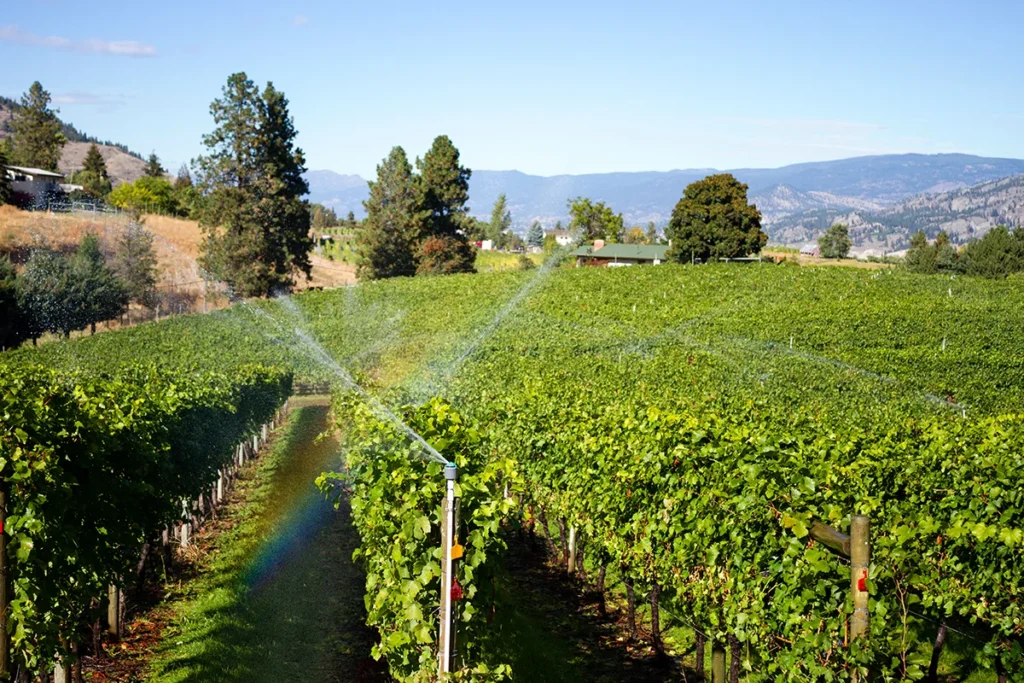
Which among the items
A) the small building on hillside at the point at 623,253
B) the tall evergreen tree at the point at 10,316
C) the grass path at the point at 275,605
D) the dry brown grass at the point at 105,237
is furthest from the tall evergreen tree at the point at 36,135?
the grass path at the point at 275,605

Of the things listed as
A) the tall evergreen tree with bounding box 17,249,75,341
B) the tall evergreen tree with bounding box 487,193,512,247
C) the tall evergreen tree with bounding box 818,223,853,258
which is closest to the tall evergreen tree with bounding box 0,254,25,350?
the tall evergreen tree with bounding box 17,249,75,341

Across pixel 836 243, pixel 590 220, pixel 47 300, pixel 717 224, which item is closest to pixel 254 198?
pixel 47 300

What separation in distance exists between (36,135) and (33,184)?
32.0 metres

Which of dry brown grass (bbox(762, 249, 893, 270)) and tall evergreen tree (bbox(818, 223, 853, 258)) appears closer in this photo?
dry brown grass (bbox(762, 249, 893, 270))

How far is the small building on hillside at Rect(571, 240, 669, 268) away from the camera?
321 ft

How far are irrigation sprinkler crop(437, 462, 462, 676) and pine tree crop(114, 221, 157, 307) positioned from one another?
52039 millimetres

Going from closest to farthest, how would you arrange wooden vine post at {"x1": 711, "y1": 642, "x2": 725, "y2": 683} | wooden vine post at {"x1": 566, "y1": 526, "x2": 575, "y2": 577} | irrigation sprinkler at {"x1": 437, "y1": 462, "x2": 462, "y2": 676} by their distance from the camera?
1. irrigation sprinkler at {"x1": 437, "y1": 462, "x2": 462, "y2": 676}
2. wooden vine post at {"x1": 711, "y1": 642, "x2": 725, "y2": 683}
3. wooden vine post at {"x1": 566, "y1": 526, "x2": 575, "y2": 577}

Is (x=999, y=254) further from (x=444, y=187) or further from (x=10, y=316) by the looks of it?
(x=10, y=316)

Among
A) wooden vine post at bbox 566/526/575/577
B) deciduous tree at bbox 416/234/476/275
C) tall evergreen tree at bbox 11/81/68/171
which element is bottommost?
wooden vine post at bbox 566/526/575/577

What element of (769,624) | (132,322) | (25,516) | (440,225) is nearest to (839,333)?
(769,624)

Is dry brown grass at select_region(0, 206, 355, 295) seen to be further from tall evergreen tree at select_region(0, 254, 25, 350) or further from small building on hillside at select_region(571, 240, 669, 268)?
small building on hillside at select_region(571, 240, 669, 268)

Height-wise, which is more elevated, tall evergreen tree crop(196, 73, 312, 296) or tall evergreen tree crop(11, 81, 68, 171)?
tall evergreen tree crop(11, 81, 68, 171)

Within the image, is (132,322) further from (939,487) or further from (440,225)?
(939,487)

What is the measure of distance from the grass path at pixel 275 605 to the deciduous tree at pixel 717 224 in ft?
179
